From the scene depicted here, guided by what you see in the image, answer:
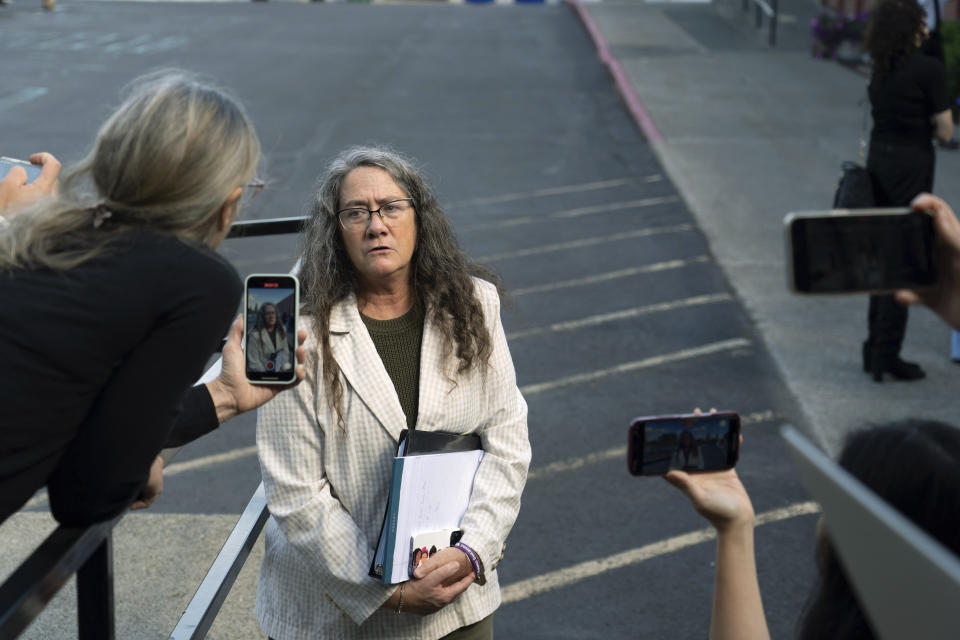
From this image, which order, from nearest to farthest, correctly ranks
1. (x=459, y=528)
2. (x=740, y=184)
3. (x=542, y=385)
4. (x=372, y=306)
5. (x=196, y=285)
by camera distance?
(x=196, y=285)
(x=459, y=528)
(x=372, y=306)
(x=542, y=385)
(x=740, y=184)

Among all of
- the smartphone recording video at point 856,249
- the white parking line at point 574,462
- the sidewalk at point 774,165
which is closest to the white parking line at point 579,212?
the sidewalk at point 774,165

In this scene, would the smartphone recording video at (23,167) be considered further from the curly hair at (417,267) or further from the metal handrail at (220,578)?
the metal handrail at (220,578)

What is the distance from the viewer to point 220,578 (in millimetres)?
3018

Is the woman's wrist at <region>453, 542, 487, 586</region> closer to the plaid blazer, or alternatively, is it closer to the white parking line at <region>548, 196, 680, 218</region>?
the plaid blazer

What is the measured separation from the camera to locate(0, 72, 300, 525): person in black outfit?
196cm

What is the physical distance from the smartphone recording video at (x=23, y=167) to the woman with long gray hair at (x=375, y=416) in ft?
2.59

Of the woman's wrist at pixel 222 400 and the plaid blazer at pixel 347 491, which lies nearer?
the woman's wrist at pixel 222 400

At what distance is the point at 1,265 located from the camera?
6.81 ft

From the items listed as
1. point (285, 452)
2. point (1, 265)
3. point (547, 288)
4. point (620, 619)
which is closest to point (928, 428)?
point (1, 265)

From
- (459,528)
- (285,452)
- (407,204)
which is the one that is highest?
(407,204)

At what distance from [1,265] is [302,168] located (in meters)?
12.2

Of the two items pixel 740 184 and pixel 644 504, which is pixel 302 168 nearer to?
pixel 740 184

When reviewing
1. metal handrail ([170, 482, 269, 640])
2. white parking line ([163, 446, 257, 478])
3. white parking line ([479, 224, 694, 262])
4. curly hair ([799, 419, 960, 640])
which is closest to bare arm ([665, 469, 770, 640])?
curly hair ([799, 419, 960, 640])

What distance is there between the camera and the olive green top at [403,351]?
126 inches
